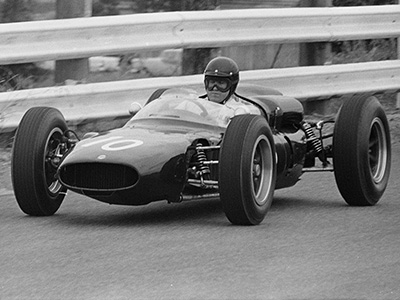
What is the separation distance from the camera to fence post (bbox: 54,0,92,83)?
10.4 meters

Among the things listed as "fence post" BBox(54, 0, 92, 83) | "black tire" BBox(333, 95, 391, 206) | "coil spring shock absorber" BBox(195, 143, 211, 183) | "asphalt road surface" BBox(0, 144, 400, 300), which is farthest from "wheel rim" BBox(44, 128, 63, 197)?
"fence post" BBox(54, 0, 92, 83)

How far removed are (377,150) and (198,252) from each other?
2666 millimetres

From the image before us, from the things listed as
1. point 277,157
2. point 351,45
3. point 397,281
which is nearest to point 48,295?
point 397,281

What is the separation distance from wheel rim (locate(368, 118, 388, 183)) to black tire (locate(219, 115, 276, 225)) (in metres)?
1.36

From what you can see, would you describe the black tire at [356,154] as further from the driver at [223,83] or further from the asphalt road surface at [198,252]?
the driver at [223,83]

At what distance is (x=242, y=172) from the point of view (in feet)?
24.1

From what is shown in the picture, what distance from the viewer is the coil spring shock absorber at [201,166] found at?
303 inches

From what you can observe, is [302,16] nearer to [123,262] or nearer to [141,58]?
[141,58]

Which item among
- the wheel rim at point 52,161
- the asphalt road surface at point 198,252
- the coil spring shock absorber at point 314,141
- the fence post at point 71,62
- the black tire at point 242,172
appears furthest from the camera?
the fence post at point 71,62

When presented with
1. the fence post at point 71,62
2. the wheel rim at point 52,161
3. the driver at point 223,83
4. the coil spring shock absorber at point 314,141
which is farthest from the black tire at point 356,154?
the fence post at point 71,62

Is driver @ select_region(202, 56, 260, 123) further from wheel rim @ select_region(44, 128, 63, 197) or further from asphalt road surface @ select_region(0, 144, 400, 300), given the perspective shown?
wheel rim @ select_region(44, 128, 63, 197)

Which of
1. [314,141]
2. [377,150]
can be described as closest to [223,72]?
[314,141]

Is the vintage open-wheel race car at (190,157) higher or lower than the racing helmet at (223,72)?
lower

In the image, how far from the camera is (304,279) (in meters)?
6.00
